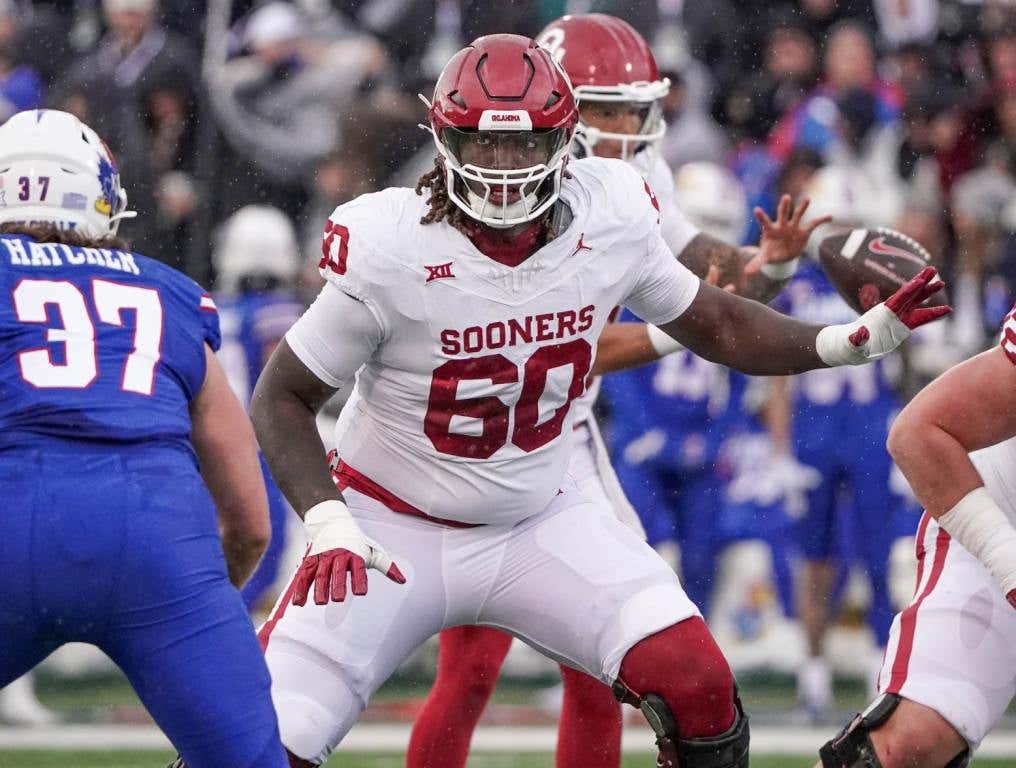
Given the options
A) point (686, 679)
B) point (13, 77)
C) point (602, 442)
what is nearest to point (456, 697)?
point (602, 442)

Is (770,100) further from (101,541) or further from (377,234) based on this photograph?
(101,541)

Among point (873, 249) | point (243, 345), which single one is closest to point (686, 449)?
point (243, 345)

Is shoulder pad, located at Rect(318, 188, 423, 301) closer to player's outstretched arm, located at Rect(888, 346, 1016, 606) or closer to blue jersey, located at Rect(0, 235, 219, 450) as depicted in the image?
blue jersey, located at Rect(0, 235, 219, 450)

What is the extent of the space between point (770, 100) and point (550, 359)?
17.4 ft

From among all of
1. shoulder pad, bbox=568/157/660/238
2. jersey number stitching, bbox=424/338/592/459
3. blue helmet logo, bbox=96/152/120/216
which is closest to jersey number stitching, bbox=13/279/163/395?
blue helmet logo, bbox=96/152/120/216

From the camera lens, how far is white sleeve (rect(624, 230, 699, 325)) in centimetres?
405

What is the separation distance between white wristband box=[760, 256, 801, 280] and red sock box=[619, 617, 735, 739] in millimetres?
1276

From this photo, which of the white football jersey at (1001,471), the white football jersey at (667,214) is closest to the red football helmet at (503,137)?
the white football jersey at (1001,471)

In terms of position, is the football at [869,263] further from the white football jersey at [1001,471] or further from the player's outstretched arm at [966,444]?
the player's outstretched arm at [966,444]

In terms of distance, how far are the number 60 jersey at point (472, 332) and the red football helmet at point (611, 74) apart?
0.80 metres

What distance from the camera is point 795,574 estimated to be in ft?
24.0

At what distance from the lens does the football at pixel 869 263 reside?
178 inches

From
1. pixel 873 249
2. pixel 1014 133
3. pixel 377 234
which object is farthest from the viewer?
pixel 1014 133

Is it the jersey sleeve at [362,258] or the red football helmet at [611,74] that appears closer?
the jersey sleeve at [362,258]
